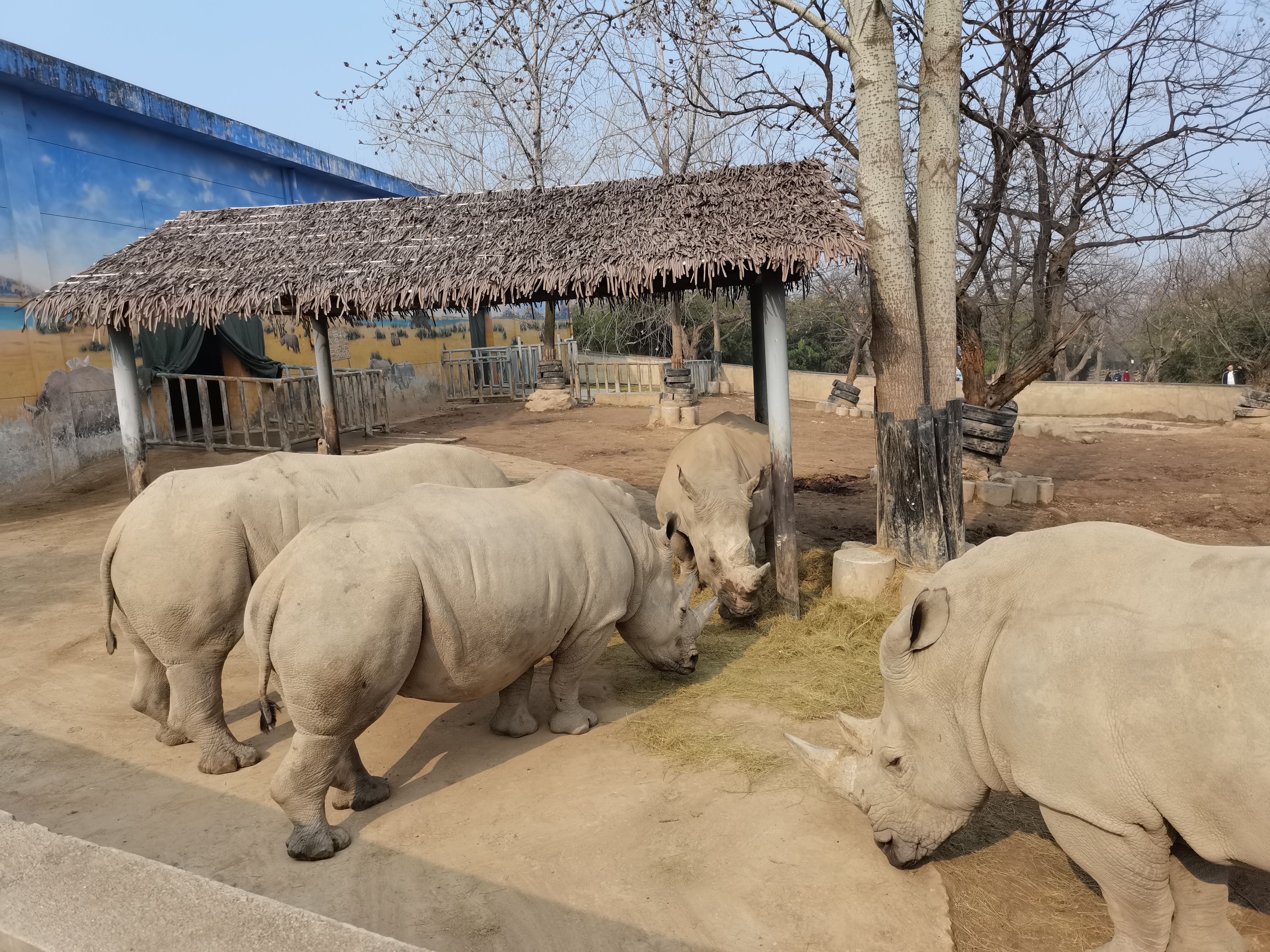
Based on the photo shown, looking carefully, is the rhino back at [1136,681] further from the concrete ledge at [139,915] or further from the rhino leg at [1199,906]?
the concrete ledge at [139,915]

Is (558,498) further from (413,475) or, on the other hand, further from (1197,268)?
(1197,268)

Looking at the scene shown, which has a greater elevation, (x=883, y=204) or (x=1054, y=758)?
(x=883, y=204)

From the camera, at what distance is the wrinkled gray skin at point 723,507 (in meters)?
6.98

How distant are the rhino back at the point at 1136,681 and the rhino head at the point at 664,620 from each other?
2.65 m

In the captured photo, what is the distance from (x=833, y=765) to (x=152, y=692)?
166 inches

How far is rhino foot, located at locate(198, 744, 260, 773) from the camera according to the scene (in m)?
4.99

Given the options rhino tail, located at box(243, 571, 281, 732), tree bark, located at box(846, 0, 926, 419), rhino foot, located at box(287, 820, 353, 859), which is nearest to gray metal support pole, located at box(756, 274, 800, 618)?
tree bark, located at box(846, 0, 926, 419)

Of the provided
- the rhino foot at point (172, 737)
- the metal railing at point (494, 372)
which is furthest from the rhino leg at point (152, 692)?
the metal railing at point (494, 372)

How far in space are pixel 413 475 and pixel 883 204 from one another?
4.69 metres

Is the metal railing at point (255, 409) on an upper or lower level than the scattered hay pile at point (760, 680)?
upper

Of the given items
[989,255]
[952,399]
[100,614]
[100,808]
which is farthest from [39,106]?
[989,255]

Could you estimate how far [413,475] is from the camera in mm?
6035

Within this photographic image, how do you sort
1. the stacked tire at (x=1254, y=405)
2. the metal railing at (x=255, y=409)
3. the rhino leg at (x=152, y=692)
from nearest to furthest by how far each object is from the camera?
the rhino leg at (x=152, y=692), the metal railing at (x=255, y=409), the stacked tire at (x=1254, y=405)

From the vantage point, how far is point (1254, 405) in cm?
1803
